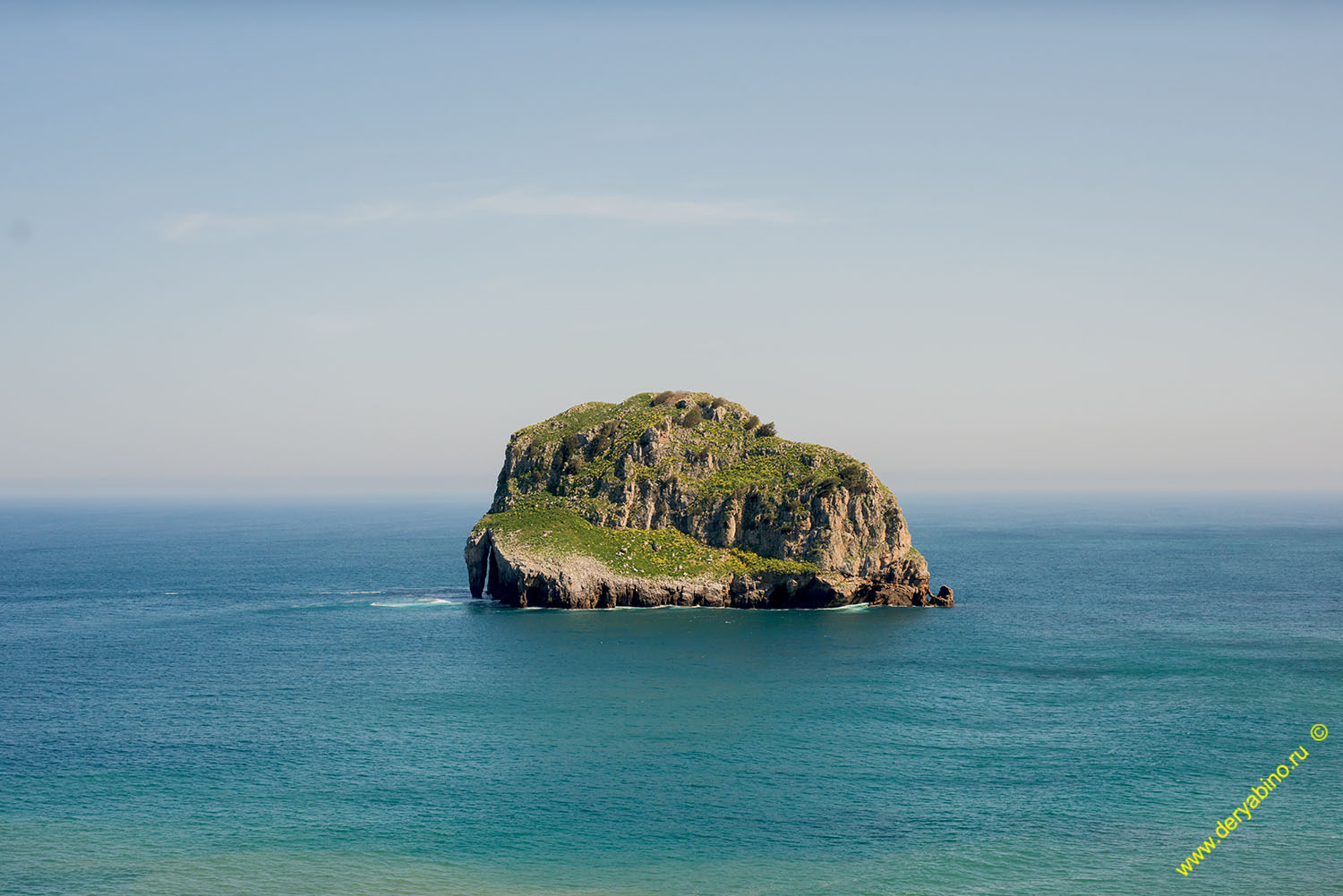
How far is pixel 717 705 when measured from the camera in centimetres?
7662

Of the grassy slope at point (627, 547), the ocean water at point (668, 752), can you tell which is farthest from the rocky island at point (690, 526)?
the ocean water at point (668, 752)

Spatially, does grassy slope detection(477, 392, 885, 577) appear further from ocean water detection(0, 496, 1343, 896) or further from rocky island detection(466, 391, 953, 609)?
ocean water detection(0, 496, 1343, 896)

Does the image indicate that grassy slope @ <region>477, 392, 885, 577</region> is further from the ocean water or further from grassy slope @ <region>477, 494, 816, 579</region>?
the ocean water

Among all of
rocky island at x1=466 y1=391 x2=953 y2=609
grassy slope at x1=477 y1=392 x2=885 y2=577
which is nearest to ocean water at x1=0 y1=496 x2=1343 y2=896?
rocky island at x1=466 y1=391 x2=953 y2=609

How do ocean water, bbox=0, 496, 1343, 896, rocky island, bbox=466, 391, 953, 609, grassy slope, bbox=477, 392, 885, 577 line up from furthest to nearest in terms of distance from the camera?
1. grassy slope, bbox=477, 392, 885, 577
2. rocky island, bbox=466, 391, 953, 609
3. ocean water, bbox=0, 496, 1343, 896

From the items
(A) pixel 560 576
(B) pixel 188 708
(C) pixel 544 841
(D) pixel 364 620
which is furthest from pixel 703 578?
(C) pixel 544 841

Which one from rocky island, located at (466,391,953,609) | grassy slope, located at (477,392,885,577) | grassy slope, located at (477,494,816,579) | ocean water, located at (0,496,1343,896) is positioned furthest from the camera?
grassy slope, located at (477,392,885,577)

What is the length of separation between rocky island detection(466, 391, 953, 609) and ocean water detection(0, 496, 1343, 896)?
6.84 m

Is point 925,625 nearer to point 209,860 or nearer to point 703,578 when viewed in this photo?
point 703,578

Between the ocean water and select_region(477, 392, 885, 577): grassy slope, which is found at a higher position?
select_region(477, 392, 885, 577): grassy slope

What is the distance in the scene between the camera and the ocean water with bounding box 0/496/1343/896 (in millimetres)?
48719

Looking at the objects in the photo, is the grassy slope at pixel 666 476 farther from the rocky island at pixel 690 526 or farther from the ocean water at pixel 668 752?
the ocean water at pixel 668 752

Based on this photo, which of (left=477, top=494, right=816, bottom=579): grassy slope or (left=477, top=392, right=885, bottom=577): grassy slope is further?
(left=477, top=392, right=885, bottom=577): grassy slope

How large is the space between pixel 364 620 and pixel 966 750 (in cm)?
7518
